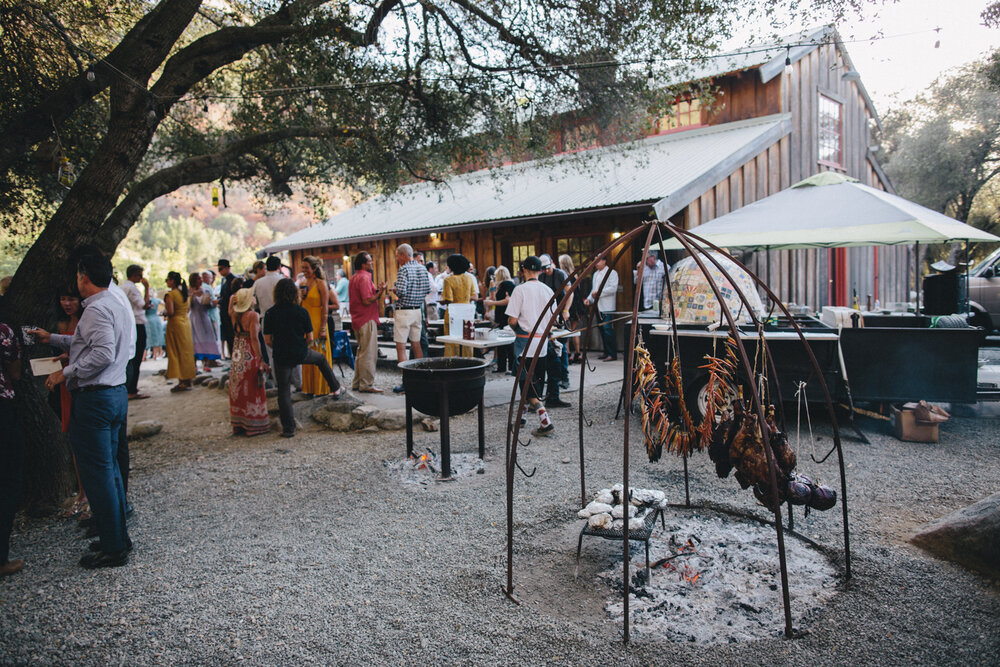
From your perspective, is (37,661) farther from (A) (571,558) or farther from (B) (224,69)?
(B) (224,69)

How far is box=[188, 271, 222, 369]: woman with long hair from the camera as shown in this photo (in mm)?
10555

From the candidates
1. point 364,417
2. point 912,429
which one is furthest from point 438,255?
point 912,429

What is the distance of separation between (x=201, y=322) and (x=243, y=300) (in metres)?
5.17

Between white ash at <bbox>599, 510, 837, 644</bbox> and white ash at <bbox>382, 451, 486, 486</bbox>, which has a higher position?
white ash at <bbox>382, 451, 486, 486</bbox>

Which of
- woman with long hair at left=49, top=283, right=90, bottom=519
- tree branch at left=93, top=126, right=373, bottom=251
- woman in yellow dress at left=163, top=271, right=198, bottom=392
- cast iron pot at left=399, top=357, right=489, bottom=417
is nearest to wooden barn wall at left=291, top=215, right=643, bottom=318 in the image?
tree branch at left=93, top=126, right=373, bottom=251

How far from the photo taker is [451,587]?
3.36m

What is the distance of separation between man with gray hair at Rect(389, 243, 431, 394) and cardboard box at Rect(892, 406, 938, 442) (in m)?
5.99

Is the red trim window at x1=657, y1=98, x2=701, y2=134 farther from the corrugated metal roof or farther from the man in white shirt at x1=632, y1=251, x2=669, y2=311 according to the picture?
the man in white shirt at x1=632, y1=251, x2=669, y2=311

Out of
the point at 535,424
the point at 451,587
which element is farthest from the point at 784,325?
the point at 451,587

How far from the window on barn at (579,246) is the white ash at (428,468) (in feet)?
26.9

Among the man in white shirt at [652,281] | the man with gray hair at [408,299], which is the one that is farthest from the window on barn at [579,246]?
the man with gray hair at [408,299]

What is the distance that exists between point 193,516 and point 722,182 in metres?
10.7

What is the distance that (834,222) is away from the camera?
7.75 m

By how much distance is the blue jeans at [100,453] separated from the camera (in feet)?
11.8
